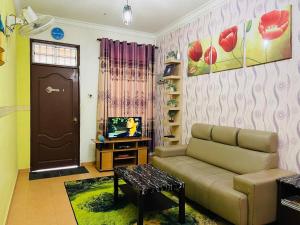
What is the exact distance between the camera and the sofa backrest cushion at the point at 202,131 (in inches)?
134

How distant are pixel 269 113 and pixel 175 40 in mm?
2486

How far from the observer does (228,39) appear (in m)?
3.25

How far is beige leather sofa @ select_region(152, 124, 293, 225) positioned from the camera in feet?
7.07

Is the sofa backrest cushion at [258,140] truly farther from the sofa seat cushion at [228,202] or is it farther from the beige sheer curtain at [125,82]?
the beige sheer curtain at [125,82]

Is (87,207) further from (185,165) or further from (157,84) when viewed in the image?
(157,84)

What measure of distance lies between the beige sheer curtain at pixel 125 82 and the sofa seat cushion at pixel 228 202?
2.79 metres

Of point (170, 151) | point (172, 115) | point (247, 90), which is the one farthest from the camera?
point (172, 115)

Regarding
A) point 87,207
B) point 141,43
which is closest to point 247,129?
point 87,207

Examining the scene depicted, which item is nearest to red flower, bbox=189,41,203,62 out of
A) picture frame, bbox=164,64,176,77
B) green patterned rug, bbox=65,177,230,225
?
picture frame, bbox=164,64,176,77

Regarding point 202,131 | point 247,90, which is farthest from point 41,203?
point 247,90

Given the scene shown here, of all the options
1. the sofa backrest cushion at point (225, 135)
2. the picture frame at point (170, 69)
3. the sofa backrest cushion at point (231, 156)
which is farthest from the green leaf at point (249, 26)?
the picture frame at point (170, 69)

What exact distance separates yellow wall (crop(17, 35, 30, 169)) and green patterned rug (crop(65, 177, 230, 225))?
1.47 meters

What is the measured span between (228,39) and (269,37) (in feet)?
2.15

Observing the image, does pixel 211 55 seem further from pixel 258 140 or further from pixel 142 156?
Answer: pixel 142 156
